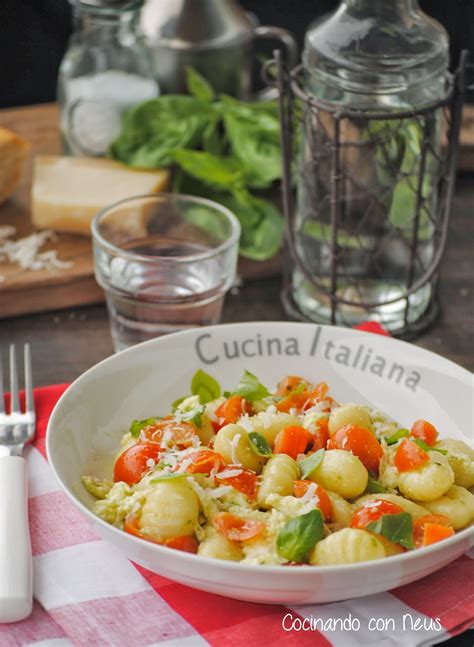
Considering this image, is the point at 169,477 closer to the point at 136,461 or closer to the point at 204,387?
the point at 136,461

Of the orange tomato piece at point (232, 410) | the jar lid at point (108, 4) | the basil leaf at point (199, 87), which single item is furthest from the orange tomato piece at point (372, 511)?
the jar lid at point (108, 4)

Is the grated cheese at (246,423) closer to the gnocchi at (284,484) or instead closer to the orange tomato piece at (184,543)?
the gnocchi at (284,484)

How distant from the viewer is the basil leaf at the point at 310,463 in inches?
39.2

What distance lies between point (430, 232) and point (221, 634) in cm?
82

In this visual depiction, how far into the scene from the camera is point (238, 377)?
1271 mm

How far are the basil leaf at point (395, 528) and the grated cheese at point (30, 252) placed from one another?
0.89 metres

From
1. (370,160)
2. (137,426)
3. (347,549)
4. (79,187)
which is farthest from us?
(79,187)

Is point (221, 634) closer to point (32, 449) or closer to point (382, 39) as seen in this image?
point (32, 449)

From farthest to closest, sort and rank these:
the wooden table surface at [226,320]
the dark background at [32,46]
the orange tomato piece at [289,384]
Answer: the dark background at [32,46] < the wooden table surface at [226,320] < the orange tomato piece at [289,384]

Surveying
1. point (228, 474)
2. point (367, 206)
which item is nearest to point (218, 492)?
point (228, 474)

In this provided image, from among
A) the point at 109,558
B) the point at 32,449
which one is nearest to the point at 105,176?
the point at 32,449

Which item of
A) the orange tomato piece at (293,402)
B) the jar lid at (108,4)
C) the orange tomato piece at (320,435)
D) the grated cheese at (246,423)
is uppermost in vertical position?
the jar lid at (108,4)

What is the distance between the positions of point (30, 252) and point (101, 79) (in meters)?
0.39

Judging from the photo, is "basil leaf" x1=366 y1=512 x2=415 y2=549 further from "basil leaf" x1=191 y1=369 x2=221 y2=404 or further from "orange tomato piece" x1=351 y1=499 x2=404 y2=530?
"basil leaf" x1=191 y1=369 x2=221 y2=404
